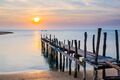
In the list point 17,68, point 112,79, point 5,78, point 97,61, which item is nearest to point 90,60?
point 97,61

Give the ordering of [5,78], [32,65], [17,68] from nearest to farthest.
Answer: [5,78], [17,68], [32,65]

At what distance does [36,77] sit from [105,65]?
5093mm

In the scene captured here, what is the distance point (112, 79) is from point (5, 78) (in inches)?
333

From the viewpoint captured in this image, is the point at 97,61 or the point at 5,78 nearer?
the point at 97,61

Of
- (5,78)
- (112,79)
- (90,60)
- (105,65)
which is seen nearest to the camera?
(112,79)

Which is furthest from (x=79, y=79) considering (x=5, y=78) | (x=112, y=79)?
(x=112, y=79)

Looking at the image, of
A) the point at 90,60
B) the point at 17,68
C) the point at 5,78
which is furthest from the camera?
the point at 17,68

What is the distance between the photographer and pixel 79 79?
1433cm

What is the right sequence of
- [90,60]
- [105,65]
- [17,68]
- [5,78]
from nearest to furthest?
[105,65]
[90,60]
[5,78]
[17,68]

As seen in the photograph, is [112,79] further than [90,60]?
No

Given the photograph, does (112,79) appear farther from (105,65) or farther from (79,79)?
(79,79)

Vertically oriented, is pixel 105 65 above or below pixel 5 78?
above

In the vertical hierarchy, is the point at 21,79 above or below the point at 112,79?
below

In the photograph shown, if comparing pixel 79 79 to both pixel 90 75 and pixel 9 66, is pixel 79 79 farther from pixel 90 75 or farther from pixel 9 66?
pixel 9 66
